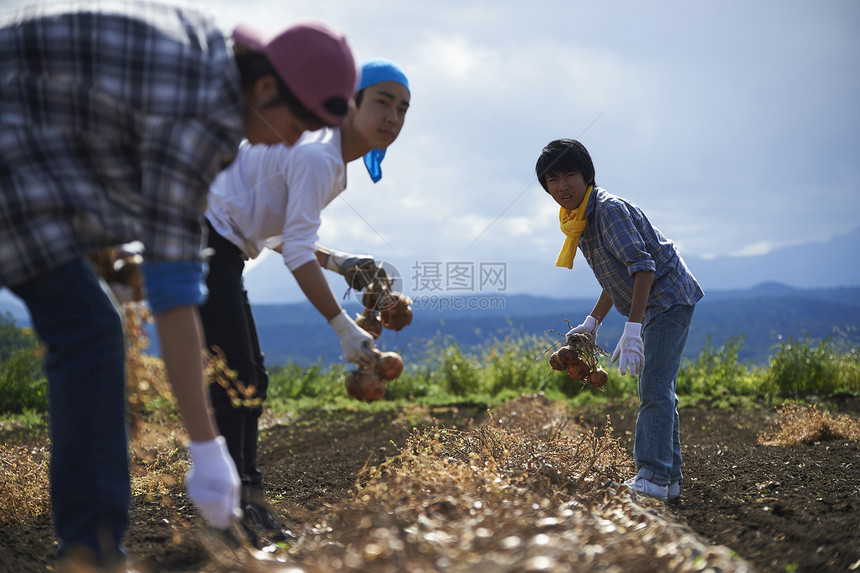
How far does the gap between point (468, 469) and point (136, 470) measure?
2.48 m

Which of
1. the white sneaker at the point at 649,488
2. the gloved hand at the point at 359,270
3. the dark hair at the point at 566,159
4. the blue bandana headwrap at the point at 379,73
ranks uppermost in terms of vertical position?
the blue bandana headwrap at the point at 379,73

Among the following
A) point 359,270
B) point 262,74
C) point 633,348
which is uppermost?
point 262,74

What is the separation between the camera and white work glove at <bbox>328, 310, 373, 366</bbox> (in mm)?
2293

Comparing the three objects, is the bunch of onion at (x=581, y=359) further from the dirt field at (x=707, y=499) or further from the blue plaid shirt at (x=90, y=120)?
the blue plaid shirt at (x=90, y=120)

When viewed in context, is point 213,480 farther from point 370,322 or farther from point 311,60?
point 370,322

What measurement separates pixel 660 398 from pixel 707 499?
0.57 meters

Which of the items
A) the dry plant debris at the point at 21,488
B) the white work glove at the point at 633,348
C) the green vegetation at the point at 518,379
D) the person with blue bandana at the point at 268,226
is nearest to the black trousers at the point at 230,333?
the person with blue bandana at the point at 268,226

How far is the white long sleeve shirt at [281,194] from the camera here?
234 centimetres

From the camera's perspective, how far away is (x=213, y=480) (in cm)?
160

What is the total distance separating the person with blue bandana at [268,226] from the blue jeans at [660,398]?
5.76ft

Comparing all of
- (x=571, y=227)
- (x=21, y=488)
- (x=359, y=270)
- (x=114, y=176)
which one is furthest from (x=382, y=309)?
(x=21, y=488)

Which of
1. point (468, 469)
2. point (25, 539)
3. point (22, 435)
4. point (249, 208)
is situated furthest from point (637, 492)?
point (22, 435)

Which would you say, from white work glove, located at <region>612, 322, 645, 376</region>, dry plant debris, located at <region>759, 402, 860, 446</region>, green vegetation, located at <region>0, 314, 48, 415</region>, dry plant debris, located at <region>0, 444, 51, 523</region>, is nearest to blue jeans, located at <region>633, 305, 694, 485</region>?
white work glove, located at <region>612, 322, 645, 376</region>

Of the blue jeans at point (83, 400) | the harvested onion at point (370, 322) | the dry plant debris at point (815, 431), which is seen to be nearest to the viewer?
the blue jeans at point (83, 400)
